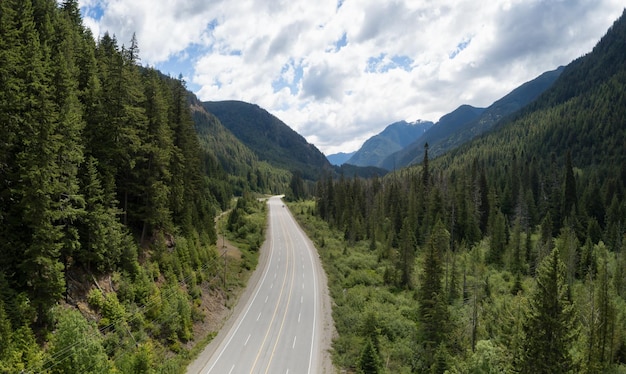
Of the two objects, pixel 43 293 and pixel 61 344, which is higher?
pixel 43 293

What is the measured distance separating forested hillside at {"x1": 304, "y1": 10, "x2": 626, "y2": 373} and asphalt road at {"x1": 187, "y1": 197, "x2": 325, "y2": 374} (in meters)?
2.96

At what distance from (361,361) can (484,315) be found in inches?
961

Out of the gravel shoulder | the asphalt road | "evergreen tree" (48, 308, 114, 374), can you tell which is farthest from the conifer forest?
the asphalt road

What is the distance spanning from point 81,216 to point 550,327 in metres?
31.3

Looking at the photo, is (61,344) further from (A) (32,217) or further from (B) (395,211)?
(B) (395,211)

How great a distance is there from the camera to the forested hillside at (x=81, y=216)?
20.7m

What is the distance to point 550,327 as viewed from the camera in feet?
71.1

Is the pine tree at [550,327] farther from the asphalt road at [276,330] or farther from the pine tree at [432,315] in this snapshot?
the asphalt road at [276,330]

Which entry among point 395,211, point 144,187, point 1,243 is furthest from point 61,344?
point 395,211

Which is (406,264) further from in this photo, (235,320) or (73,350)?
(73,350)

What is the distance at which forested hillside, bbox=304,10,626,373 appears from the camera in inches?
972

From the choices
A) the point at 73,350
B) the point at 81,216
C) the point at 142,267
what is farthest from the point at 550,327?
the point at 142,267

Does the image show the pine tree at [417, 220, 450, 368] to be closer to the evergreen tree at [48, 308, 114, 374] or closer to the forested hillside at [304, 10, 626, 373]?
the forested hillside at [304, 10, 626, 373]

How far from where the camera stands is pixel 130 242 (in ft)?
104
